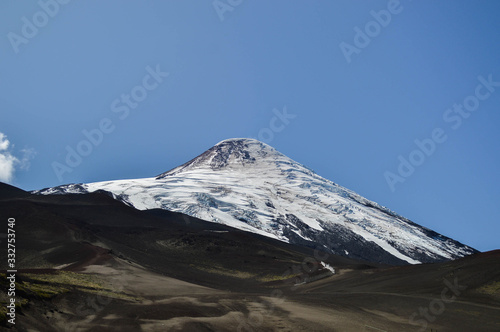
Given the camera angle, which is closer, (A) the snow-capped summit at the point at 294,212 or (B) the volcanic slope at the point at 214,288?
(B) the volcanic slope at the point at 214,288

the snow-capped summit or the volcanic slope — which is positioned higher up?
the snow-capped summit

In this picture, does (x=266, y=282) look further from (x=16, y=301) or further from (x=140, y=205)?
(x=140, y=205)

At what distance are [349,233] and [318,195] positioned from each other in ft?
156

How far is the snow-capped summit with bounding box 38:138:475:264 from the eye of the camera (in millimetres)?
130875

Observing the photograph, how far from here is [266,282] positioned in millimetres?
61781

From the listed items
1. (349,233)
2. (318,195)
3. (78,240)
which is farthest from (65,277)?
(318,195)

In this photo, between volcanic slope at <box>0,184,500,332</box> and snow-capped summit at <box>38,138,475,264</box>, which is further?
snow-capped summit at <box>38,138,475,264</box>

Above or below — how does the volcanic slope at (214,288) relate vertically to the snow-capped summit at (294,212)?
below

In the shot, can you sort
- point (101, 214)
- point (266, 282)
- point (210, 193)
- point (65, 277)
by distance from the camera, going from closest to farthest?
point (65, 277) → point (266, 282) → point (101, 214) → point (210, 193)

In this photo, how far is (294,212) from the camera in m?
153

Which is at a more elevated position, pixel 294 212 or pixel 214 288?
pixel 294 212

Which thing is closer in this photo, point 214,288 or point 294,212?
point 214,288

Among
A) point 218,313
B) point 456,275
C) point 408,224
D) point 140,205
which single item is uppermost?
point 408,224

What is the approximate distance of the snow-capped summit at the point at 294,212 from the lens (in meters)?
131
